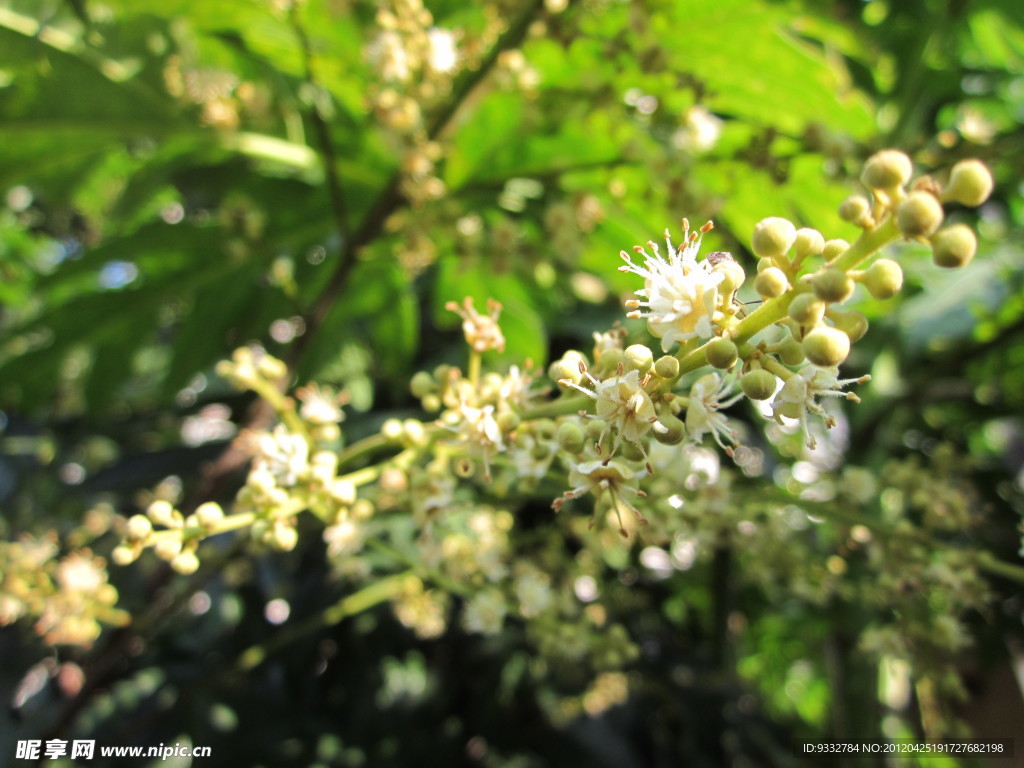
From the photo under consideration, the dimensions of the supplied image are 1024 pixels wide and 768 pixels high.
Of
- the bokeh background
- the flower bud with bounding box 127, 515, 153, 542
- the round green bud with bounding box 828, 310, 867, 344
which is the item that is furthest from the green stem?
the round green bud with bounding box 828, 310, 867, 344

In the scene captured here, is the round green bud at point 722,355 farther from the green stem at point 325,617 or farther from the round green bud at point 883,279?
the green stem at point 325,617

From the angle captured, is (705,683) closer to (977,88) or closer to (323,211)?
(323,211)

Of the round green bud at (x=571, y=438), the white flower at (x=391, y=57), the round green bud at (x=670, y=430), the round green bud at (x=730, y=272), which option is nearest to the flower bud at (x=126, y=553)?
the round green bud at (x=571, y=438)

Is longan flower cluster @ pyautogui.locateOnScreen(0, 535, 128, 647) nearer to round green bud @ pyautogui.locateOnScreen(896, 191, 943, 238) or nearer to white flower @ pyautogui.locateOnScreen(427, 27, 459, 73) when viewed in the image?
white flower @ pyautogui.locateOnScreen(427, 27, 459, 73)

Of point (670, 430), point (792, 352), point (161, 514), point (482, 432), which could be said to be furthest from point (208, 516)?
point (792, 352)

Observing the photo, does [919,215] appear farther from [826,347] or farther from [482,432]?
[482,432]

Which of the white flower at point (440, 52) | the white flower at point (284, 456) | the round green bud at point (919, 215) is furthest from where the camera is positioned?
the white flower at point (440, 52)
